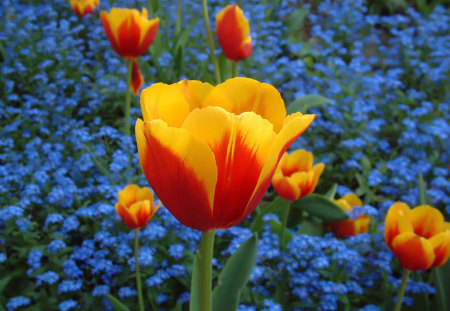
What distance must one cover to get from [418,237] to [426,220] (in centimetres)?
13

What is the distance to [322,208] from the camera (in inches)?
72.1

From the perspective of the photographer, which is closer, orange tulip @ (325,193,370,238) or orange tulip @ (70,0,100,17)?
orange tulip @ (325,193,370,238)

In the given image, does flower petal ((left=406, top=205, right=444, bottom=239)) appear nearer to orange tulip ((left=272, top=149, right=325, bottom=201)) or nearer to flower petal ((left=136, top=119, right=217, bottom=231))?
orange tulip ((left=272, top=149, right=325, bottom=201))

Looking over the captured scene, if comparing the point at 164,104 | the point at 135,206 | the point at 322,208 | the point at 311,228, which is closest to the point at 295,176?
the point at 322,208

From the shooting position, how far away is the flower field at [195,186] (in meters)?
1.46

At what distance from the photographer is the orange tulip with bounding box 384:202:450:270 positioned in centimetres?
128

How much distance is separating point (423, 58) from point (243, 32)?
2.02m

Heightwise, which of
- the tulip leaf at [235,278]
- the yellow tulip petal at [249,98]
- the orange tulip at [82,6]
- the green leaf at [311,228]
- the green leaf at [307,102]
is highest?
the orange tulip at [82,6]

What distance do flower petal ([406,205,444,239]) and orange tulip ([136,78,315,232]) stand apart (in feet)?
2.65

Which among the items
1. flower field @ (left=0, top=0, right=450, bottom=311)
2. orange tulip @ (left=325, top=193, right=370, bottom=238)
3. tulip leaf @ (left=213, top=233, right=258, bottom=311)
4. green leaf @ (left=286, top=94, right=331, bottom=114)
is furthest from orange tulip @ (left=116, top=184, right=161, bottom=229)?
green leaf @ (left=286, top=94, right=331, bottom=114)

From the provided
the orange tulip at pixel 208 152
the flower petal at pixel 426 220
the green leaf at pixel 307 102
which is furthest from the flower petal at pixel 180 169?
the green leaf at pixel 307 102

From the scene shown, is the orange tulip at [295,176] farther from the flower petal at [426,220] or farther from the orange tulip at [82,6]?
the orange tulip at [82,6]

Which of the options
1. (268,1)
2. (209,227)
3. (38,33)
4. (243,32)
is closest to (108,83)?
(38,33)

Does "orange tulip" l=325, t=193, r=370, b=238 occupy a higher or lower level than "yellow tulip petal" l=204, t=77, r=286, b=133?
lower
